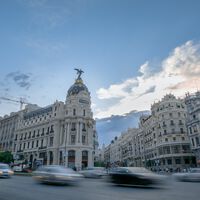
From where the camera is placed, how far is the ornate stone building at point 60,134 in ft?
200

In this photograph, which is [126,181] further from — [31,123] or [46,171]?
[31,123]

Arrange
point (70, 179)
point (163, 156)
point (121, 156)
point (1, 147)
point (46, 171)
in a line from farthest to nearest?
point (121, 156), point (1, 147), point (163, 156), point (46, 171), point (70, 179)

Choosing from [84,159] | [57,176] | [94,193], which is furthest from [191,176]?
[84,159]

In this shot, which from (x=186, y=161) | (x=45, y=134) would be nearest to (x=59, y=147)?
(x=45, y=134)

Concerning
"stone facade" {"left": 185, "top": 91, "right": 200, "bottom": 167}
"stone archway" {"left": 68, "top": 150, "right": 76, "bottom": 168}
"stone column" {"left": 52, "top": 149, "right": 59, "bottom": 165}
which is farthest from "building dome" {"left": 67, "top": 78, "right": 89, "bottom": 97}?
"stone facade" {"left": 185, "top": 91, "right": 200, "bottom": 167}

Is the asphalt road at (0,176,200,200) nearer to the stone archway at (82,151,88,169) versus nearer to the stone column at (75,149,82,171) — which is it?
the stone column at (75,149,82,171)

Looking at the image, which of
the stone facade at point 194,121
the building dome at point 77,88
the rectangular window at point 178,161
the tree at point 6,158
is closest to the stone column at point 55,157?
the tree at point 6,158

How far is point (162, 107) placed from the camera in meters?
70.4

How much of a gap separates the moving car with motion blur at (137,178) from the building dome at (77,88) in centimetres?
5520

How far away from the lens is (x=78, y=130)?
6259cm

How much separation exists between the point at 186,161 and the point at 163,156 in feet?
20.7

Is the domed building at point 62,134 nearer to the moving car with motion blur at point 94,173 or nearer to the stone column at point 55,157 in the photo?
the stone column at point 55,157

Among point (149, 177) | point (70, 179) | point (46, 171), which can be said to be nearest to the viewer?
point (149, 177)

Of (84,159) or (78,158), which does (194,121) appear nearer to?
(84,159)
